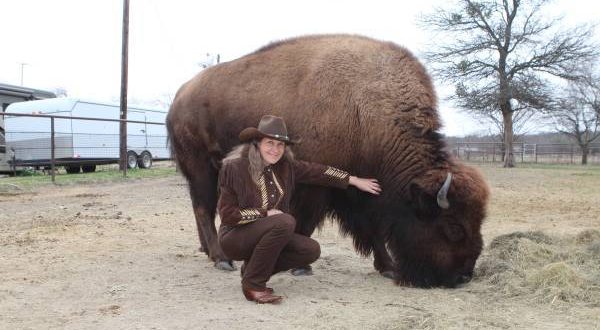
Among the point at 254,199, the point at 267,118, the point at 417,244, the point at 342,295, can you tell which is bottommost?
the point at 342,295

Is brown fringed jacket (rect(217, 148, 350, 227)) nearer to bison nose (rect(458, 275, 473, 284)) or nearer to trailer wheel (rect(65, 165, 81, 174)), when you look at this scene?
bison nose (rect(458, 275, 473, 284))

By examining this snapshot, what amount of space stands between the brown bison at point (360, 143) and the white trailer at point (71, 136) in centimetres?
1316

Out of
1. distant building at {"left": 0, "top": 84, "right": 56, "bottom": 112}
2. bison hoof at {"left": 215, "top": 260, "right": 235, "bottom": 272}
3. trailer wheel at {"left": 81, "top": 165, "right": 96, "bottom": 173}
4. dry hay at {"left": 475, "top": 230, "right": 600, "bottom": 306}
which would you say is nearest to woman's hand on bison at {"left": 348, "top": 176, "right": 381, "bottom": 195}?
dry hay at {"left": 475, "top": 230, "right": 600, "bottom": 306}

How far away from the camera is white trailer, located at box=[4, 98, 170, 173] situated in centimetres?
1920

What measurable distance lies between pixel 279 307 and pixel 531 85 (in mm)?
29346

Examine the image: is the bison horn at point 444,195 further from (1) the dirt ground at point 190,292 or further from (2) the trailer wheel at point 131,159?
(2) the trailer wheel at point 131,159

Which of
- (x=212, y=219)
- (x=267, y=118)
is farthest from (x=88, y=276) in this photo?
(x=267, y=118)

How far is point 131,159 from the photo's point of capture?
23.0 metres

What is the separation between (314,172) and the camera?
495cm

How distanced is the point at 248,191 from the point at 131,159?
64.4 ft

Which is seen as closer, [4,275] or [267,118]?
[267,118]

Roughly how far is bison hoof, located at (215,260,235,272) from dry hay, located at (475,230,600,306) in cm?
240

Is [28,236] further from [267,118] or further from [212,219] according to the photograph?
[267,118]

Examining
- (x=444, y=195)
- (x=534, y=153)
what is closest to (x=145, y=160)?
(x=444, y=195)
